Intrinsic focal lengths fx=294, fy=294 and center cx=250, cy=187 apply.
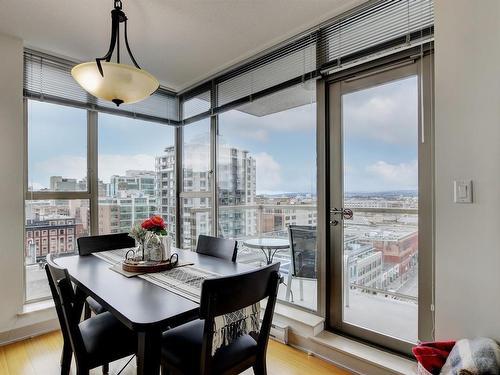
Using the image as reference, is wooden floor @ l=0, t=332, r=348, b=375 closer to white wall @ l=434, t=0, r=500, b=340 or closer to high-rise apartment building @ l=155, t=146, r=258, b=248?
white wall @ l=434, t=0, r=500, b=340

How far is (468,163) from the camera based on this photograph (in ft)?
4.65

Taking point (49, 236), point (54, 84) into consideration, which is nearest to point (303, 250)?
point (49, 236)

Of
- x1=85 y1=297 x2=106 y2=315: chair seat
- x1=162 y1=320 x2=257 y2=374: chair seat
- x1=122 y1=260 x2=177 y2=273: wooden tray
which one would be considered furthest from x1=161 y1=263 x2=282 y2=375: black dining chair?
x1=85 y1=297 x2=106 y2=315: chair seat

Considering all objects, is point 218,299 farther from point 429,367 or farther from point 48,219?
point 48,219

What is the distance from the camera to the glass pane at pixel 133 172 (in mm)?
3180

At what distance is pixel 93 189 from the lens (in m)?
3.05

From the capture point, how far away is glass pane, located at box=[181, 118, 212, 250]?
3.46 meters

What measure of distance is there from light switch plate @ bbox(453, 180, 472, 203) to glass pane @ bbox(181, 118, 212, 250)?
2.43 m

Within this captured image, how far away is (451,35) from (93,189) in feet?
10.4

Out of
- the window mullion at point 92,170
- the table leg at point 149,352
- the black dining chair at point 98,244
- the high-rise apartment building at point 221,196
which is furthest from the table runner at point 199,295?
the window mullion at point 92,170

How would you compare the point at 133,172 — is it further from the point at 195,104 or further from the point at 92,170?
→ the point at 195,104

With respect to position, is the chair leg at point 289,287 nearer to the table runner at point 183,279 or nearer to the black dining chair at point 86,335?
the table runner at point 183,279

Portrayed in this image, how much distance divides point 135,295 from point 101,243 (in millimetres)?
1249

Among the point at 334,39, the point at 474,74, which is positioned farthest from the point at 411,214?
the point at 334,39
